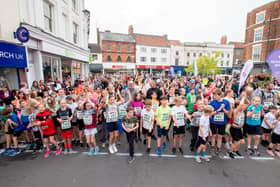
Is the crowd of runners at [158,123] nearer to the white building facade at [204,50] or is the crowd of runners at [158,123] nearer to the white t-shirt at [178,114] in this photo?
the white t-shirt at [178,114]

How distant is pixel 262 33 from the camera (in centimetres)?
2289

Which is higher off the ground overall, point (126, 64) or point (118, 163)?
point (126, 64)

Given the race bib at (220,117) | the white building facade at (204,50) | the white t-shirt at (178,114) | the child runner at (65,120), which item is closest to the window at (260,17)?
the white building facade at (204,50)

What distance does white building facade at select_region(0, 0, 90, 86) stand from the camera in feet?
22.2

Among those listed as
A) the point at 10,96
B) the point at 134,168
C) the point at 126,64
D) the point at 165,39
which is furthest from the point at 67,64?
the point at 165,39

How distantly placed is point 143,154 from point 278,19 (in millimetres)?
31417

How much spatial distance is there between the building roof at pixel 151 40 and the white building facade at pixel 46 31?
821 inches

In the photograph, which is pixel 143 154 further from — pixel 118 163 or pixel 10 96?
pixel 10 96

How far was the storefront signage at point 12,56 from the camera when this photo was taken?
243 inches

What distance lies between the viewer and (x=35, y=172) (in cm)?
333

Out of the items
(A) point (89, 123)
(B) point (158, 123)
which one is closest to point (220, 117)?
(B) point (158, 123)

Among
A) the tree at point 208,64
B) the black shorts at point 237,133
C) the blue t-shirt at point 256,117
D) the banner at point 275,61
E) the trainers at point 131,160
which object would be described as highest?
the tree at point 208,64

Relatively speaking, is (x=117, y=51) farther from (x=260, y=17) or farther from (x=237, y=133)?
(x=237, y=133)

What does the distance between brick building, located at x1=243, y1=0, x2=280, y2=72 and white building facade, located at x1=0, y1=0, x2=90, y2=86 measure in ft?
88.8
